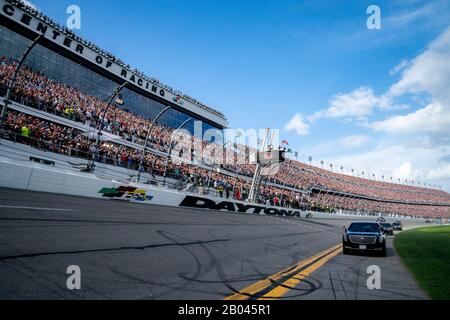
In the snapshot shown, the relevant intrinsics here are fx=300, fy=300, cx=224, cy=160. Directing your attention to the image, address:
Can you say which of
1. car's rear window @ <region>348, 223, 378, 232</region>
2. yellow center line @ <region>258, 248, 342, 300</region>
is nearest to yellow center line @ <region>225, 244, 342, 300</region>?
yellow center line @ <region>258, 248, 342, 300</region>

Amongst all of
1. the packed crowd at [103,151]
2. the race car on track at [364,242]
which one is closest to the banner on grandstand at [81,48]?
the packed crowd at [103,151]

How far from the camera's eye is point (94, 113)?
28.4m

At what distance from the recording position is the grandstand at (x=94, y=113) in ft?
65.4

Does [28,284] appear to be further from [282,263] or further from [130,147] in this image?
[130,147]

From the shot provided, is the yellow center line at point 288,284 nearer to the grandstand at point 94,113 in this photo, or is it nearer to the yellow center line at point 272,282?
the yellow center line at point 272,282

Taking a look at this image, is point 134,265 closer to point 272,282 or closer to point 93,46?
point 272,282

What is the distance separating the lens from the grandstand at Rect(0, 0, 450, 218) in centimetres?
1994

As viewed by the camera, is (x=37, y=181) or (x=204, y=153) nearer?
(x=37, y=181)

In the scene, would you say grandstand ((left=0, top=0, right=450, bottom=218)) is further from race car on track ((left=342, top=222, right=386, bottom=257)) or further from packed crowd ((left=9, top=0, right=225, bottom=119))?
race car on track ((left=342, top=222, right=386, bottom=257))

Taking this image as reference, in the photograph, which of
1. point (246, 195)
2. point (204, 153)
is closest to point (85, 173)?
point (246, 195)

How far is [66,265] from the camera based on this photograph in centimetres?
453

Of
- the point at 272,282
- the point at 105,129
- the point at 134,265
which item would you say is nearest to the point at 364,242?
the point at 272,282

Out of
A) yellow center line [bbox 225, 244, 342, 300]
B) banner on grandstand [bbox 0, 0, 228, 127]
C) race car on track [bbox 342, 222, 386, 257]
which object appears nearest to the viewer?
yellow center line [bbox 225, 244, 342, 300]
